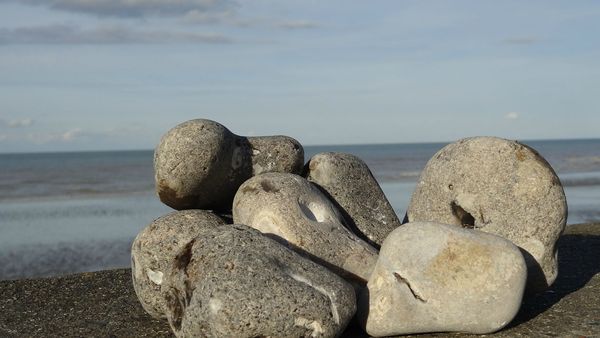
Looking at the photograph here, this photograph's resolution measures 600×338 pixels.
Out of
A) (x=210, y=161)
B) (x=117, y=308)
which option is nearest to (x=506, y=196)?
(x=210, y=161)

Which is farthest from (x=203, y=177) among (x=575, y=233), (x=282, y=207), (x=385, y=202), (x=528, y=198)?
(x=575, y=233)

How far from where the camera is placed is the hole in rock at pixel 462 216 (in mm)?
→ 7914

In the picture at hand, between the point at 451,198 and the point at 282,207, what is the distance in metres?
1.76

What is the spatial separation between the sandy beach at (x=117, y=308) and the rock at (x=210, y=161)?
4.35 feet

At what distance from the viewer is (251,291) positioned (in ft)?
19.0

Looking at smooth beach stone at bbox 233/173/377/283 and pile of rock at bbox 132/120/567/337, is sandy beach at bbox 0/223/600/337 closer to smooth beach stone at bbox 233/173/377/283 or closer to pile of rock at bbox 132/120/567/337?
pile of rock at bbox 132/120/567/337

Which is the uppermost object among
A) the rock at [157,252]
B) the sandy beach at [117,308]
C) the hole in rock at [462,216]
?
the hole in rock at [462,216]

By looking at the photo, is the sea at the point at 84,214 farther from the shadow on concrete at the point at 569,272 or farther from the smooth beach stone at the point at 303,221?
the smooth beach stone at the point at 303,221

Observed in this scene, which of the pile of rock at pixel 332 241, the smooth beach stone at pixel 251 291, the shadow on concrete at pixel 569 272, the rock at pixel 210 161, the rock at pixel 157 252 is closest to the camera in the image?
the smooth beach stone at pixel 251 291

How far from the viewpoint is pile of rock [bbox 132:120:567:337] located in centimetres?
595

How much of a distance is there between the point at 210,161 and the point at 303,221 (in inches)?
53.7

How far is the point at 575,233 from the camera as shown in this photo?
12.6 metres

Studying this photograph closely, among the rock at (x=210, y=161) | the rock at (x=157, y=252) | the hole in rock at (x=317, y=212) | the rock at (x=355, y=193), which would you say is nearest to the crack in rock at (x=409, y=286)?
the hole in rock at (x=317, y=212)

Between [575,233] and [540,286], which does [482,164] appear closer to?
[540,286]
